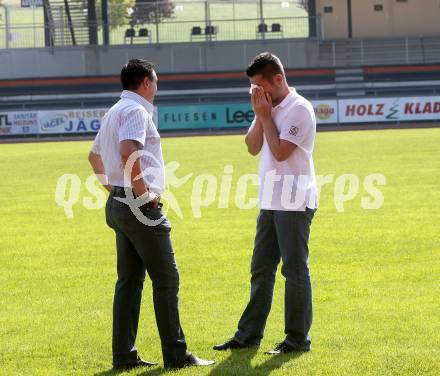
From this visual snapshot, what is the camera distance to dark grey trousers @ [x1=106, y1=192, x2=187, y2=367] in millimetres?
6816

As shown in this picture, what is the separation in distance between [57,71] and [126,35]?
4572 millimetres

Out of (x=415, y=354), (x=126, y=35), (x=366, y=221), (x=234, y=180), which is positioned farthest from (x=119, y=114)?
(x=126, y=35)

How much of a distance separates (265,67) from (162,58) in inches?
2028

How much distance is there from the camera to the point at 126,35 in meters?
59.5

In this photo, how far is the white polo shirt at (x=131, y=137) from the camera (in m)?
6.68

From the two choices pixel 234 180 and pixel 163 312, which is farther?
pixel 234 180

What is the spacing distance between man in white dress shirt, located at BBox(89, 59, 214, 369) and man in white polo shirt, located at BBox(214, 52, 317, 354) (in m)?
0.71

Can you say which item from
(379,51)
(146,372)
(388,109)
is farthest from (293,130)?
(379,51)

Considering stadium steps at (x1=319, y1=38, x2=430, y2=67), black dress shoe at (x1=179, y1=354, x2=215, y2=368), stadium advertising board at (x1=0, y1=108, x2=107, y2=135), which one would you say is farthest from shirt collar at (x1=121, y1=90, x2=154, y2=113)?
stadium steps at (x1=319, y1=38, x2=430, y2=67)

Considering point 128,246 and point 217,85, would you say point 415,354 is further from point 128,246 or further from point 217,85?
point 217,85

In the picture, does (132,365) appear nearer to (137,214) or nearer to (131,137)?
(137,214)

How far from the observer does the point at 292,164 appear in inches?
283

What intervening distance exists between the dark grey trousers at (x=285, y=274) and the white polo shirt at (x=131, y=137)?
3.01ft

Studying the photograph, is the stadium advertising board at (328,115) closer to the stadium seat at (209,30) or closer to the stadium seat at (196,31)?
the stadium seat at (209,30)
